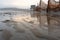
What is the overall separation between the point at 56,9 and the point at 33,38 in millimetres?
9919

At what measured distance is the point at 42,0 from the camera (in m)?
16.9

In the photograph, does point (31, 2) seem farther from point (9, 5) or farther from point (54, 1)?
point (54, 1)

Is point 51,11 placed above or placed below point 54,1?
below

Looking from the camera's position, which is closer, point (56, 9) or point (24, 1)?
point (56, 9)

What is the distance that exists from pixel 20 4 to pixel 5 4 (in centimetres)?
237

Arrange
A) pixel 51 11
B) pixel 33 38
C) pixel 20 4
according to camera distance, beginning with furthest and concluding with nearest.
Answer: pixel 20 4, pixel 51 11, pixel 33 38

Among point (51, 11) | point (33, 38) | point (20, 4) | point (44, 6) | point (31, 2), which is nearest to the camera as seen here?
point (33, 38)

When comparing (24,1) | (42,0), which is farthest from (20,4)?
(42,0)

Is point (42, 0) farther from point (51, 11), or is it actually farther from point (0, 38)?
point (0, 38)

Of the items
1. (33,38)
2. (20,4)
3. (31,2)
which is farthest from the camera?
(20,4)

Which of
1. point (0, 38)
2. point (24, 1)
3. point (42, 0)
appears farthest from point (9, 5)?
point (0, 38)

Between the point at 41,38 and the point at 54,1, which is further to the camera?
the point at 54,1

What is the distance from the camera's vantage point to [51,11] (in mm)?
14625

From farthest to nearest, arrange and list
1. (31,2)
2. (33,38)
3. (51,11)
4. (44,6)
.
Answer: (31,2) < (44,6) < (51,11) < (33,38)
